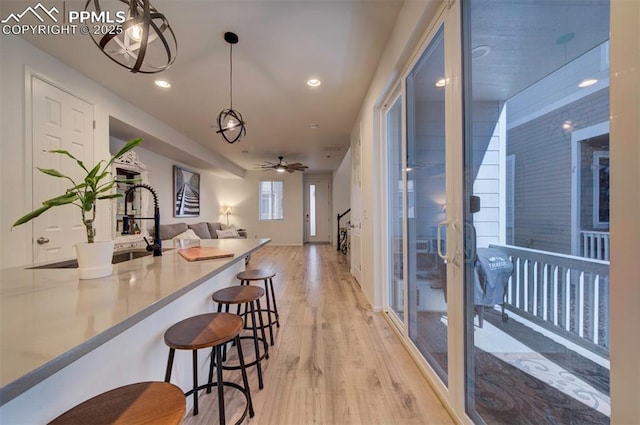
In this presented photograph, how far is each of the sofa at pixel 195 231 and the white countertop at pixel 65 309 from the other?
3.89 meters

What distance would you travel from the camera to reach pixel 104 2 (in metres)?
1.92

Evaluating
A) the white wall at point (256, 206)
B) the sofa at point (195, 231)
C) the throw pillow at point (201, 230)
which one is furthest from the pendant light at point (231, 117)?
the white wall at point (256, 206)

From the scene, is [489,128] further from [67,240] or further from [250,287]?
[67,240]

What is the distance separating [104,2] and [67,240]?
7.41 feet

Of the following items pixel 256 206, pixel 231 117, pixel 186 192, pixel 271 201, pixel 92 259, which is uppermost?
pixel 231 117

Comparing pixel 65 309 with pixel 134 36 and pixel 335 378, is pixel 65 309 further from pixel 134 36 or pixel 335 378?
pixel 335 378

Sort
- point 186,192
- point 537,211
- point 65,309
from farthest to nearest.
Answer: point 186,192, point 537,211, point 65,309

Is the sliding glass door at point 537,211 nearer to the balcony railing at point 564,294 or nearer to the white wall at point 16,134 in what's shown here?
the balcony railing at point 564,294

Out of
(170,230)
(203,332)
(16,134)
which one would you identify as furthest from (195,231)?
(203,332)

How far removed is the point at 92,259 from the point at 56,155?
2353mm

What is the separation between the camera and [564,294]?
864mm

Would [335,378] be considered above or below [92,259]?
below

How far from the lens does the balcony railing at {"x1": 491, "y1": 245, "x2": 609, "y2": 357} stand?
751mm

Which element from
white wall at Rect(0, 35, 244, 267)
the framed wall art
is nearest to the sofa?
the framed wall art
